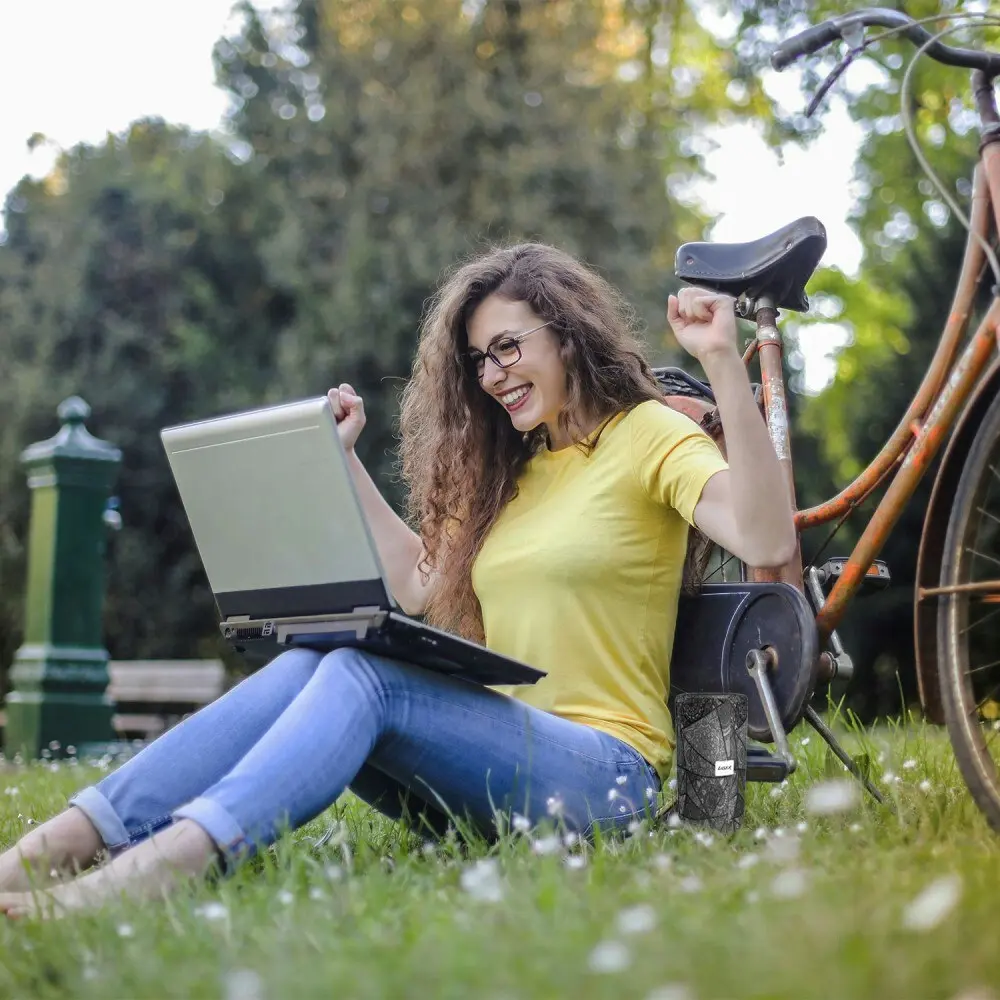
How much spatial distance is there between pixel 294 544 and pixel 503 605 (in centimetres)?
55

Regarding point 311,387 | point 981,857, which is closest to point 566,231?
point 311,387

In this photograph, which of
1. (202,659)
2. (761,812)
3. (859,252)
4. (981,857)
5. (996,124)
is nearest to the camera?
(981,857)

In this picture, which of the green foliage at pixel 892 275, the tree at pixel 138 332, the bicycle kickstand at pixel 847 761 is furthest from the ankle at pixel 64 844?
the tree at pixel 138 332

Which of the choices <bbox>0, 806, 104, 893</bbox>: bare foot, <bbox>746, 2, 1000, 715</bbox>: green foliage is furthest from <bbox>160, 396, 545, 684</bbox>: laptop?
<bbox>746, 2, 1000, 715</bbox>: green foliage

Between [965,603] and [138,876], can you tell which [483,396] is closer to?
[965,603]

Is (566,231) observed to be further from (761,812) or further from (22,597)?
(761,812)

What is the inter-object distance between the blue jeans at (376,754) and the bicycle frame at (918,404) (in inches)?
21.8

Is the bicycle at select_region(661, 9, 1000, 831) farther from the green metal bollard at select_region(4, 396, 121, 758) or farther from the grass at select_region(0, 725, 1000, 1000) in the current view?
the green metal bollard at select_region(4, 396, 121, 758)

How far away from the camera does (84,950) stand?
164 centimetres

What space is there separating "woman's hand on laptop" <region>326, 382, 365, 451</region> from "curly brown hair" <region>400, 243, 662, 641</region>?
0.87ft

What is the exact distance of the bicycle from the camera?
2188 mm

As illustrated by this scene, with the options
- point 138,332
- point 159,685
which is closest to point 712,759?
point 159,685

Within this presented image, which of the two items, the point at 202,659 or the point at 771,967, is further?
the point at 202,659

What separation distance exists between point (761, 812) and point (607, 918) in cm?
125
